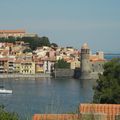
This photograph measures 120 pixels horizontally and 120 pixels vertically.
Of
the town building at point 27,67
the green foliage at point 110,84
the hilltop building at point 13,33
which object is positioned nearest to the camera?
the green foliage at point 110,84

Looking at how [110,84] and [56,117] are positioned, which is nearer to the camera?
[56,117]

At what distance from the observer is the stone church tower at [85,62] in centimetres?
3981

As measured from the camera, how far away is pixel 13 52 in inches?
1890

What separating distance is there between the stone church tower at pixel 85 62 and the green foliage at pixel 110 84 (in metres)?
30.2

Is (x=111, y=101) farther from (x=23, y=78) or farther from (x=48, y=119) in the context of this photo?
(x=23, y=78)

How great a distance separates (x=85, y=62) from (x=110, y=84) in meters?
32.7

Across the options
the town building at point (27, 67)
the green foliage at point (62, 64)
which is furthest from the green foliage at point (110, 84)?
the town building at point (27, 67)

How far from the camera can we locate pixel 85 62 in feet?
135

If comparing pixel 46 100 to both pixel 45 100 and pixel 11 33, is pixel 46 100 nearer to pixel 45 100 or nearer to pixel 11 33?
pixel 45 100

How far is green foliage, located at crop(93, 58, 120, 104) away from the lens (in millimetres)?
7866

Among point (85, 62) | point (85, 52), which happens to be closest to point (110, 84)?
point (85, 62)

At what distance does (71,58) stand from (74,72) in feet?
14.5

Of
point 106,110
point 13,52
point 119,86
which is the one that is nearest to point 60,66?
point 13,52

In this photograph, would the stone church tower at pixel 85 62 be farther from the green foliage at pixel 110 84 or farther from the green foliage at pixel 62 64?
the green foliage at pixel 110 84
